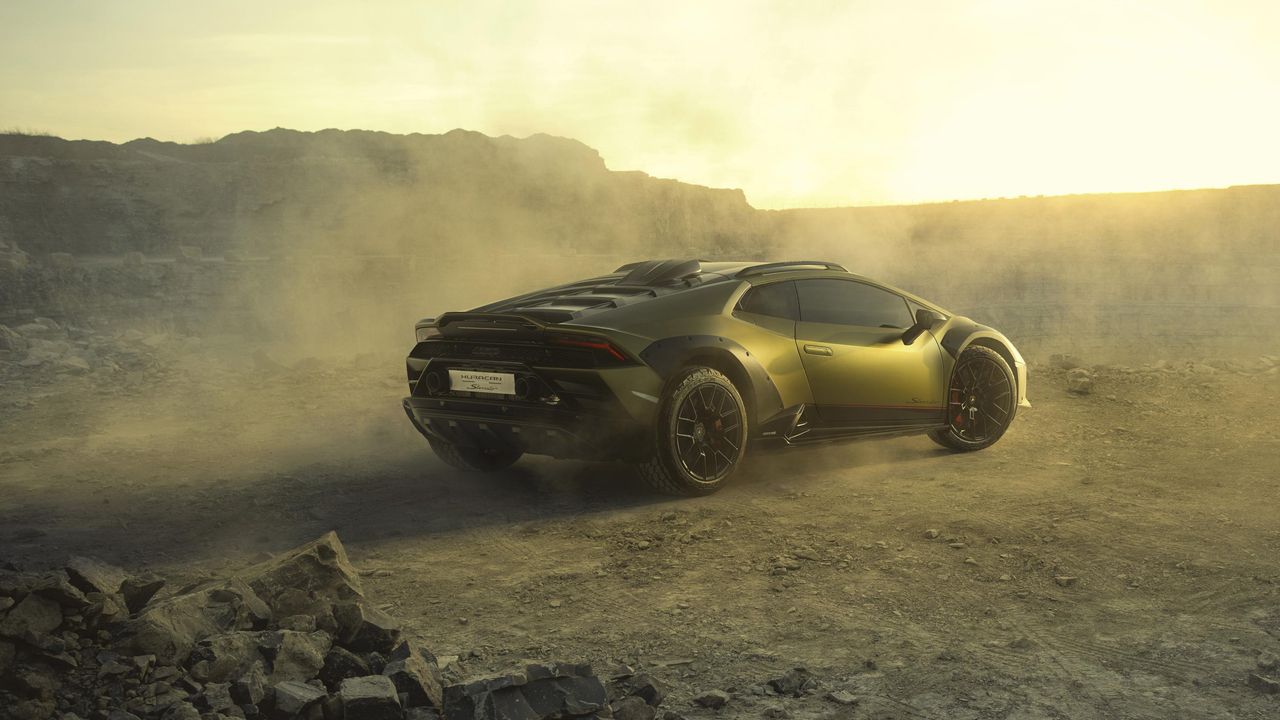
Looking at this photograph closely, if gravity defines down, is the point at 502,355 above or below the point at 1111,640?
above

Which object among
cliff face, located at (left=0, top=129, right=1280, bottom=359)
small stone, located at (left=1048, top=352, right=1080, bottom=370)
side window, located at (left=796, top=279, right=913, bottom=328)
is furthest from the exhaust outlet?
cliff face, located at (left=0, top=129, right=1280, bottom=359)

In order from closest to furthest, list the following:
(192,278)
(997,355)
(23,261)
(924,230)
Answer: (997,355), (23,261), (192,278), (924,230)

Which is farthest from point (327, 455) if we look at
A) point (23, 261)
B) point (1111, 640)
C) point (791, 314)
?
point (23, 261)

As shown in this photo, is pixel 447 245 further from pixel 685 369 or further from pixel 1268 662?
pixel 1268 662

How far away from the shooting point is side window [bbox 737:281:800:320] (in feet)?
23.3

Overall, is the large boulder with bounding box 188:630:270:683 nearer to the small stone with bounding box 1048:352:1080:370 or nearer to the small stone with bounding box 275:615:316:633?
the small stone with bounding box 275:615:316:633

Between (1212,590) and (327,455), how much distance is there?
6281 millimetres

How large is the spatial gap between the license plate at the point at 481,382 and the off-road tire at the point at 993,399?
3352mm

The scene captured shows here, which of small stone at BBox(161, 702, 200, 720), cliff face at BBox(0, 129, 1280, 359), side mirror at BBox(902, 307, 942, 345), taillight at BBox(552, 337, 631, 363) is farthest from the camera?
cliff face at BBox(0, 129, 1280, 359)

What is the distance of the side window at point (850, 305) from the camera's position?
7406mm

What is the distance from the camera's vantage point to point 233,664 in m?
3.95

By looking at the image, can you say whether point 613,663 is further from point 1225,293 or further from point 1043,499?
point 1225,293

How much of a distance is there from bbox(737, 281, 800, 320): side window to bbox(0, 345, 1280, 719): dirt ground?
3.77ft

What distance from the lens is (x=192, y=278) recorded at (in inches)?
1035
